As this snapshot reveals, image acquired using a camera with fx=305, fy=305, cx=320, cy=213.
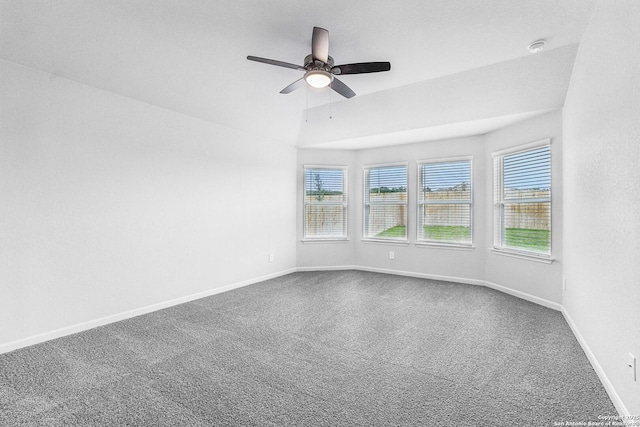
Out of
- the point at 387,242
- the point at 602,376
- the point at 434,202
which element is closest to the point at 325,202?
the point at 387,242

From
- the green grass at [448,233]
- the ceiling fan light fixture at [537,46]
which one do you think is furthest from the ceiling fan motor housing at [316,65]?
the green grass at [448,233]

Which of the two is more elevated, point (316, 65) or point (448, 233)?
point (316, 65)

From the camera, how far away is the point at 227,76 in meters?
3.49

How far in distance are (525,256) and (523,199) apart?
77 cm

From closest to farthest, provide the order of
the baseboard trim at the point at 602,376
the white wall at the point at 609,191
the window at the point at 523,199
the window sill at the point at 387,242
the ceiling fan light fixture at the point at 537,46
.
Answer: the white wall at the point at 609,191
the baseboard trim at the point at 602,376
the ceiling fan light fixture at the point at 537,46
the window at the point at 523,199
the window sill at the point at 387,242

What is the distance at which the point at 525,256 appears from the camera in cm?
405

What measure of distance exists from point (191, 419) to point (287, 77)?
11.1ft

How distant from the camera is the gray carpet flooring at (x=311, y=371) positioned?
182 cm

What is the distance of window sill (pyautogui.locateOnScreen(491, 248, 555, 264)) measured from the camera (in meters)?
3.75

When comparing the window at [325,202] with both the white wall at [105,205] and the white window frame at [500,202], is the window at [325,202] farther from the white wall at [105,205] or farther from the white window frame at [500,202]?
the white window frame at [500,202]

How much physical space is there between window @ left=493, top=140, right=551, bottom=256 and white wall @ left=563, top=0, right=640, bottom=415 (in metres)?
1.01

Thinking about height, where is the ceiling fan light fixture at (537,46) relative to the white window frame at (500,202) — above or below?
above

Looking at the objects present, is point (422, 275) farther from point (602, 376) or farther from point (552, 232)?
point (602, 376)

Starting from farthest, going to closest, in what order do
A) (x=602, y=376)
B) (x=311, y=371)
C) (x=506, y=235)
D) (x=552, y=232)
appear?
(x=506, y=235)
(x=552, y=232)
(x=311, y=371)
(x=602, y=376)
